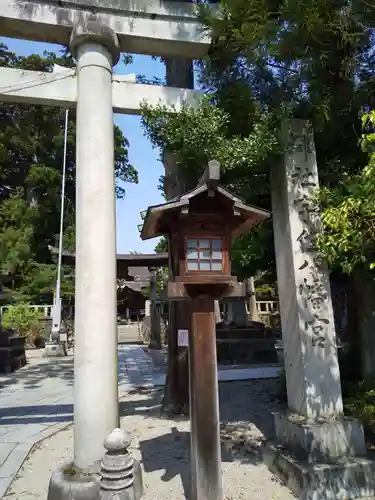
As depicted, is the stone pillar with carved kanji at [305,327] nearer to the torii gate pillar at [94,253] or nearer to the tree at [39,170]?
the torii gate pillar at [94,253]

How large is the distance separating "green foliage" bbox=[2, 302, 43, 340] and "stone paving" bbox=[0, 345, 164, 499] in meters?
3.96

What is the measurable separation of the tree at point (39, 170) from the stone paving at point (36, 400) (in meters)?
8.85

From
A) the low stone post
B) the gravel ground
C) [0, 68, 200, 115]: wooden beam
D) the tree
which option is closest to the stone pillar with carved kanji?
the gravel ground

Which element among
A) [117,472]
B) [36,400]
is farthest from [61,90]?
[36,400]

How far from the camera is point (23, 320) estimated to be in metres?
18.4

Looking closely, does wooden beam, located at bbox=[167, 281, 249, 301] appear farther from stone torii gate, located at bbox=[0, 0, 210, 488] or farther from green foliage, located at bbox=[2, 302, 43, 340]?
green foliage, located at bbox=[2, 302, 43, 340]

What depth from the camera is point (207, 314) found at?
3.65 m

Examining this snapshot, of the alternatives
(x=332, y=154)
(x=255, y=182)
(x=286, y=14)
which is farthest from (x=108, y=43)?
(x=332, y=154)

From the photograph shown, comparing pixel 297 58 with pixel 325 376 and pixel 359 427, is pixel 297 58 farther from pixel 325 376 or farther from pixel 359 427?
pixel 359 427

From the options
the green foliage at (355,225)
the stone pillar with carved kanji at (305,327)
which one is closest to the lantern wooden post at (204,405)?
the stone pillar with carved kanji at (305,327)

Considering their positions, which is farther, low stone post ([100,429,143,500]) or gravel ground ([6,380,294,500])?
gravel ground ([6,380,294,500])

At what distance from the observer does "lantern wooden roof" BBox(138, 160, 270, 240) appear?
352 centimetres

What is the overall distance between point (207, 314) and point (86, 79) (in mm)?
2992

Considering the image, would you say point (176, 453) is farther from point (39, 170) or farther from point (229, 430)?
point (39, 170)
